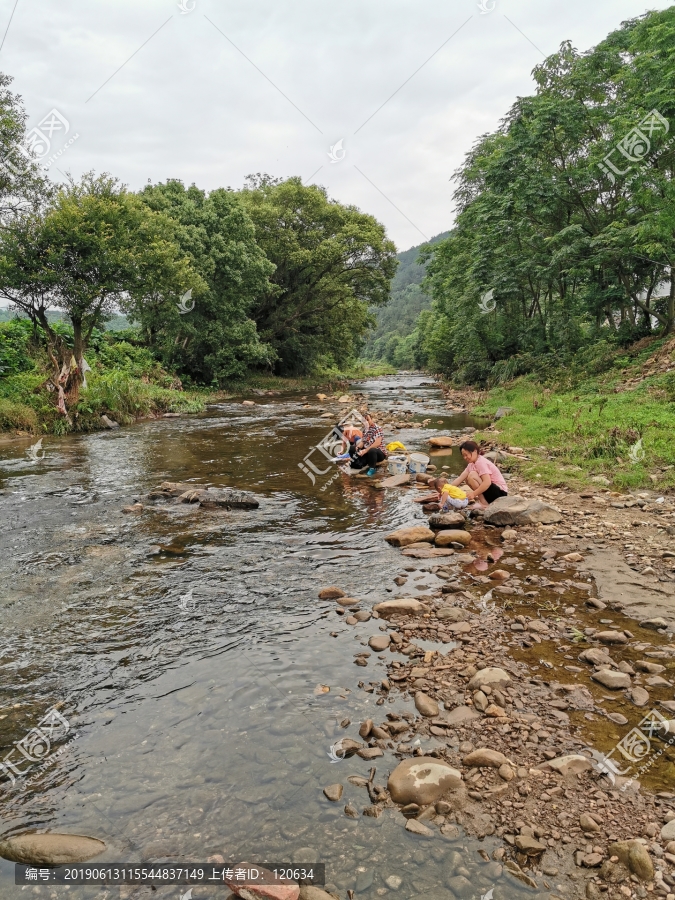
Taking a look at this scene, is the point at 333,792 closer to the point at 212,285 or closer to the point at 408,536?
the point at 408,536

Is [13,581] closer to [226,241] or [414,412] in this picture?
[414,412]

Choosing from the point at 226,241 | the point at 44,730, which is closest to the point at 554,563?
the point at 44,730

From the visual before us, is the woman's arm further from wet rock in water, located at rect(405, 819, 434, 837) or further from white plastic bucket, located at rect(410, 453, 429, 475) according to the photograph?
wet rock in water, located at rect(405, 819, 434, 837)

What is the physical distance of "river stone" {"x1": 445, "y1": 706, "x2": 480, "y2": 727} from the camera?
12.2 ft

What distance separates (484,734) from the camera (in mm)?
3568

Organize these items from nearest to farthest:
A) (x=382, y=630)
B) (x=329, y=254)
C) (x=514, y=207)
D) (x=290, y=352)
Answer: (x=382, y=630)
(x=514, y=207)
(x=329, y=254)
(x=290, y=352)

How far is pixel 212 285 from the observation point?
101 feet

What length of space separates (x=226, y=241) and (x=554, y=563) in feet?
98.8

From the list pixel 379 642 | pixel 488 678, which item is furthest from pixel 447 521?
pixel 488 678

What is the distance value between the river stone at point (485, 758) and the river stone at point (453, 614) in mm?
1848

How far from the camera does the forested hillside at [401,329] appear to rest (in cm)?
9030

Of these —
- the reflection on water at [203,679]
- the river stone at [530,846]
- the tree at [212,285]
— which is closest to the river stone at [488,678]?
the reflection on water at [203,679]

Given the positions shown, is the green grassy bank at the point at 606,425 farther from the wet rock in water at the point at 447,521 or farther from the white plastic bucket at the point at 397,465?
the wet rock in water at the point at 447,521

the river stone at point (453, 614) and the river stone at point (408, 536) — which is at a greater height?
the river stone at point (408, 536)
